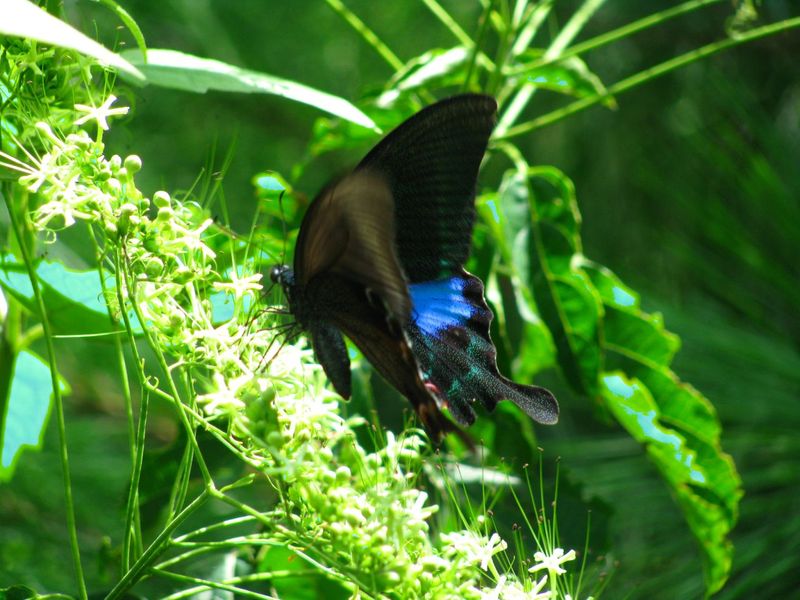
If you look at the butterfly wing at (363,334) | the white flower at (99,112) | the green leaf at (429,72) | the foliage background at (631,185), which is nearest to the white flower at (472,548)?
the butterfly wing at (363,334)

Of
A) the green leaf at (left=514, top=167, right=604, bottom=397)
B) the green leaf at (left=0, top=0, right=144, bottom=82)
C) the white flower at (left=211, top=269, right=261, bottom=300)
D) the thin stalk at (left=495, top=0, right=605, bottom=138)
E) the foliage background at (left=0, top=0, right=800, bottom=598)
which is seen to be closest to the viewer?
the green leaf at (left=0, top=0, right=144, bottom=82)

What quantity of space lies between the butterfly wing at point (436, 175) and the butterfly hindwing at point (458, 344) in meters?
0.03

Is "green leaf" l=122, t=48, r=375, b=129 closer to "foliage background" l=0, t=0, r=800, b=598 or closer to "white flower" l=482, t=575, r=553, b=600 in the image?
"white flower" l=482, t=575, r=553, b=600

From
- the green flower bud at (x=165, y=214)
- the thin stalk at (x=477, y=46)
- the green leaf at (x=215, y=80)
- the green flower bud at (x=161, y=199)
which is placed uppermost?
the thin stalk at (x=477, y=46)

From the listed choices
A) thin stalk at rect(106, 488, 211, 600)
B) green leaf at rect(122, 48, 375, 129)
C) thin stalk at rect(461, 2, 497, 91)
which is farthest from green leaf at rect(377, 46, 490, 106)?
thin stalk at rect(106, 488, 211, 600)

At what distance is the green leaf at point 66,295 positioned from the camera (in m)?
0.98

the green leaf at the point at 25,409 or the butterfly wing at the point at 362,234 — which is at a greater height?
the butterfly wing at the point at 362,234

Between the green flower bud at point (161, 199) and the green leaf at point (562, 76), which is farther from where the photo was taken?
the green leaf at point (562, 76)

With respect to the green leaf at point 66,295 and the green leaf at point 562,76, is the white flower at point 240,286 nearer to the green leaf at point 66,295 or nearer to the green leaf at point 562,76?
the green leaf at point 66,295

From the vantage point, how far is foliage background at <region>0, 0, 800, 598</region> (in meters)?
1.80

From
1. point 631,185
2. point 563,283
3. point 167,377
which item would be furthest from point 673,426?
point 631,185

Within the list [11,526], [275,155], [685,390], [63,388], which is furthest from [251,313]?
[275,155]

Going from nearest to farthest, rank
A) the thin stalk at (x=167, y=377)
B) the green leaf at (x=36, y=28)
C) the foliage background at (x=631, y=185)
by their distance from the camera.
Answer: the green leaf at (x=36, y=28) < the thin stalk at (x=167, y=377) < the foliage background at (x=631, y=185)

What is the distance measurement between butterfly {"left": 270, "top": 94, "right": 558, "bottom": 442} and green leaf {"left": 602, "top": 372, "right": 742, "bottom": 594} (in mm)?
139
